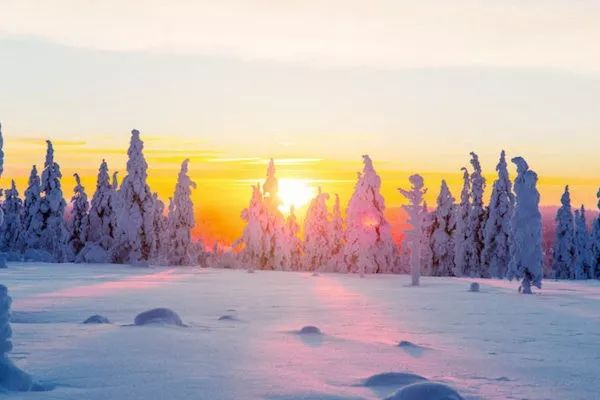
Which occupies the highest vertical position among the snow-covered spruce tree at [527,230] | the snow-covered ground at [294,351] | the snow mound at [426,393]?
the snow-covered spruce tree at [527,230]

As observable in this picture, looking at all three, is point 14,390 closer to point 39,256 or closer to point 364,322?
point 364,322

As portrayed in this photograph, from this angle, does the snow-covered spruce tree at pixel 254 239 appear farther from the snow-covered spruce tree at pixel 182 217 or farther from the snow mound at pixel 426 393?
the snow mound at pixel 426 393

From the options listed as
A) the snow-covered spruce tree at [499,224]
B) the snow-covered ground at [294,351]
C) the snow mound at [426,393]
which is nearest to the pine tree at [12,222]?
the snow-covered spruce tree at [499,224]

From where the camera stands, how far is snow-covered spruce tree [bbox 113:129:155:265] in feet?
174

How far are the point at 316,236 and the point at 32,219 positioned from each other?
3872cm

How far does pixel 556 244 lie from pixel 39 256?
50770 mm

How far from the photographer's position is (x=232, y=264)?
6994 cm

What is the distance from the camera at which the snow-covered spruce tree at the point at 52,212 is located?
58.8 m

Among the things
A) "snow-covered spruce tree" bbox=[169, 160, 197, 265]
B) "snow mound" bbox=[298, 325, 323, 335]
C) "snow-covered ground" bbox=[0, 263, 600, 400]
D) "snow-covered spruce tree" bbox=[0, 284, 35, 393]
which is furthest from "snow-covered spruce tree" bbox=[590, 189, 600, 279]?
"snow-covered spruce tree" bbox=[0, 284, 35, 393]

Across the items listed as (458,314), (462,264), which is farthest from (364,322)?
(462,264)

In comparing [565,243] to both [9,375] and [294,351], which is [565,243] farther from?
[9,375]

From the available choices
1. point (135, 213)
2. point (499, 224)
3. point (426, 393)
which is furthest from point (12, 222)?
point (426, 393)

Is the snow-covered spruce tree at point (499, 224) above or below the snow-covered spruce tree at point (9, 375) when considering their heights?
above

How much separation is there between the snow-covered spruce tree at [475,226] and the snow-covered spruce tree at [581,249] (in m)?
13.5
